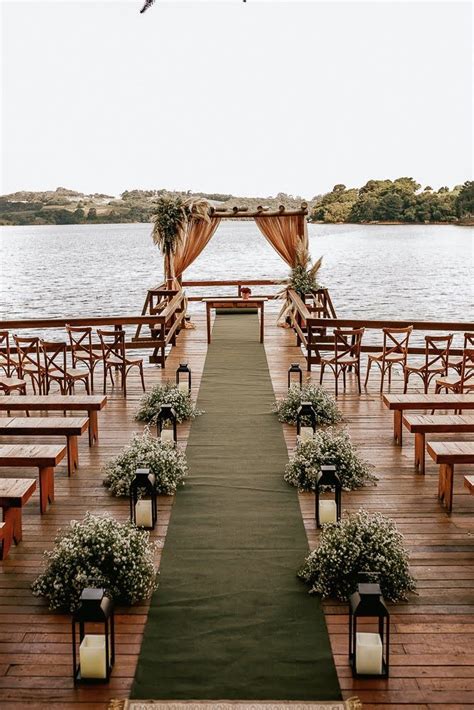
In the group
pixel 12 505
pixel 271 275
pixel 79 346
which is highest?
pixel 79 346

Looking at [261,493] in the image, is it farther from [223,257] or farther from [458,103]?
[223,257]

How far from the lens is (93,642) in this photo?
11.8 ft

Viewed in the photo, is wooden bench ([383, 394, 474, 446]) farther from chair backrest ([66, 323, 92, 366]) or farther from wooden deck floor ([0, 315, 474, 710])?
chair backrest ([66, 323, 92, 366])

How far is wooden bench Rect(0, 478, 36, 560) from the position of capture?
15.5 feet

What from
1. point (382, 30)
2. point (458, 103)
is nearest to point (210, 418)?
point (382, 30)

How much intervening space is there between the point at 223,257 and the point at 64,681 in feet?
205

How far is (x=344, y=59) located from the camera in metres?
40.9

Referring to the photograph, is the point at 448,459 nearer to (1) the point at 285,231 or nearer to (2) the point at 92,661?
(2) the point at 92,661

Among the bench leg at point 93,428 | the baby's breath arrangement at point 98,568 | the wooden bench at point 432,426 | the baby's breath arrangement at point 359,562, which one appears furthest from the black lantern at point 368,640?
the bench leg at point 93,428

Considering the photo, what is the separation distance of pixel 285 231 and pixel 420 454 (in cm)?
755

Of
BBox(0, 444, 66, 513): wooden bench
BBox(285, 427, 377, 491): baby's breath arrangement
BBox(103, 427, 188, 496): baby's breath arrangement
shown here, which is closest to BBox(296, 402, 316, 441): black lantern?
BBox(285, 427, 377, 491): baby's breath arrangement

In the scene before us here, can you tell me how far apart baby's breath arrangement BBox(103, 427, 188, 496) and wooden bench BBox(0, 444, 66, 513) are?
19.0 inches

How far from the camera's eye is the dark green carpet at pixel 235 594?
3588 mm

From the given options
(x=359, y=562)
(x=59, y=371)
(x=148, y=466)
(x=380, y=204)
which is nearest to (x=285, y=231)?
(x=59, y=371)
